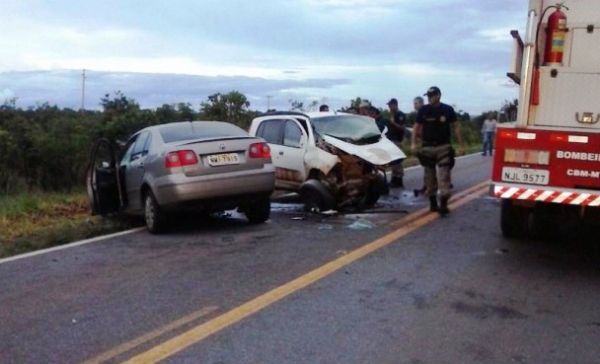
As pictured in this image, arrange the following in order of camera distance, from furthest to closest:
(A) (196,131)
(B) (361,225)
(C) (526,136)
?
(A) (196,131) → (B) (361,225) → (C) (526,136)

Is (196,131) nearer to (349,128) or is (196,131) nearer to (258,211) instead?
(258,211)

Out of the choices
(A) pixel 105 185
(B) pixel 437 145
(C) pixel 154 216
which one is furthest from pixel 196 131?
(B) pixel 437 145

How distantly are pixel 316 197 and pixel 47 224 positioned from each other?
156 inches

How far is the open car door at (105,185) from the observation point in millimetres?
10711

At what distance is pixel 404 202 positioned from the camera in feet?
41.2

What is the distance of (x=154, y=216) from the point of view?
969 cm

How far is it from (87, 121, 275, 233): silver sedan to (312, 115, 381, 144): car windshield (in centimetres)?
216

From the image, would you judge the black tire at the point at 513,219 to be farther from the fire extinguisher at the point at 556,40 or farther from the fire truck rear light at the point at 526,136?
the fire extinguisher at the point at 556,40

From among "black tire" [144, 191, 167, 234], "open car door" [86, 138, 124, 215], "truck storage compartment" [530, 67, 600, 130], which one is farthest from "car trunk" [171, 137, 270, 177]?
"truck storage compartment" [530, 67, 600, 130]

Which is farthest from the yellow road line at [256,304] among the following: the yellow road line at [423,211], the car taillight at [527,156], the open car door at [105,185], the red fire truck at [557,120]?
the open car door at [105,185]

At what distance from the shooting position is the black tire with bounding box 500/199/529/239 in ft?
28.5

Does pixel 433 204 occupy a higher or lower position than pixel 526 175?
lower

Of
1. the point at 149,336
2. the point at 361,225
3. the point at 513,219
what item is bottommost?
the point at 149,336

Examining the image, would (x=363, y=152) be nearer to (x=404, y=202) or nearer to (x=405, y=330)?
(x=404, y=202)
